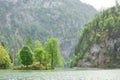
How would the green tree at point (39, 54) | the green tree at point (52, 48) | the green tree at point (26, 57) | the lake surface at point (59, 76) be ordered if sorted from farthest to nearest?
the green tree at point (52, 48) < the green tree at point (39, 54) < the green tree at point (26, 57) < the lake surface at point (59, 76)

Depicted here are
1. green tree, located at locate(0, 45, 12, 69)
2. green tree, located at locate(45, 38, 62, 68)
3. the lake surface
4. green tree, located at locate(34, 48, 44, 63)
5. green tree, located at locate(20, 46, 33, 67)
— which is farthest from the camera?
green tree, located at locate(45, 38, 62, 68)

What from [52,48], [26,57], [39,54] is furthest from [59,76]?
[52,48]

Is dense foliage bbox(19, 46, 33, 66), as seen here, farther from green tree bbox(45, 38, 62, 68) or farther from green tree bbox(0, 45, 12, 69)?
green tree bbox(45, 38, 62, 68)

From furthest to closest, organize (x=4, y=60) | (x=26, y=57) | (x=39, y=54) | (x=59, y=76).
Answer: (x=39, y=54) < (x=4, y=60) < (x=26, y=57) < (x=59, y=76)

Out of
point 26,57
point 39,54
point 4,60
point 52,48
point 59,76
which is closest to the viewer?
point 59,76

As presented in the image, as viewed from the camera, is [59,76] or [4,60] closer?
[59,76]

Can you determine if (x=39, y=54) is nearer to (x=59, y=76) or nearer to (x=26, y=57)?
(x=26, y=57)

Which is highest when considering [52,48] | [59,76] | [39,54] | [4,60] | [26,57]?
[52,48]

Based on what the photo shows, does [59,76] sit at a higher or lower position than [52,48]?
lower

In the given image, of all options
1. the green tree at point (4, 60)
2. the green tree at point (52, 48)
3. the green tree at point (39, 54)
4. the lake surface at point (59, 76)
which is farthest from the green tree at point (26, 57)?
the lake surface at point (59, 76)

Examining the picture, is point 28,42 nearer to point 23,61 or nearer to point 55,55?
point 55,55

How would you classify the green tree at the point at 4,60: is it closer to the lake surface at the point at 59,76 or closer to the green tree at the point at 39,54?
the green tree at the point at 39,54

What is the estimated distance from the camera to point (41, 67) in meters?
140

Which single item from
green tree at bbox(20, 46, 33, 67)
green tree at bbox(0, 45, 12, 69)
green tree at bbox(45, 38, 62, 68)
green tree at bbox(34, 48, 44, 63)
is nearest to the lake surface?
green tree at bbox(20, 46, 33, 67)
